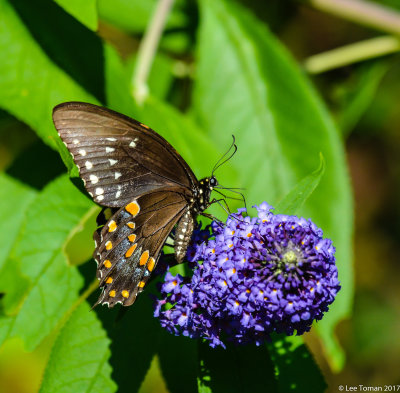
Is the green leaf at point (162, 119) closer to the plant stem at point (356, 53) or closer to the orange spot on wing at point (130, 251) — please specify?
the orange spot on wing at point (130, 251)

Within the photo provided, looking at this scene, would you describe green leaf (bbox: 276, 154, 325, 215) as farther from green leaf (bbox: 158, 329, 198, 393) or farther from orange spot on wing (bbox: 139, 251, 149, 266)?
green leaf (bbox: 158, 329, 198, 393)

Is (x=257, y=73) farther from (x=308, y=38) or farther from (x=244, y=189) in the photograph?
(x=308, y=38)

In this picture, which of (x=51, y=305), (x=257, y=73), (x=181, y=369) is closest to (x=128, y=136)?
(x=51, y=305)

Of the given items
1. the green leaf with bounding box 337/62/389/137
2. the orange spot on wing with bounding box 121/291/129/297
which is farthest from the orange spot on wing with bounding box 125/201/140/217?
the green leaf with bounding box 337/62/389/137

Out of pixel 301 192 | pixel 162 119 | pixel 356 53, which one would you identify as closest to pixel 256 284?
pixel 301 192

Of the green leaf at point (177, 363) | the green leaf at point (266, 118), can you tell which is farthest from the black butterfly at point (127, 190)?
the green leaf at point (266, 118)
